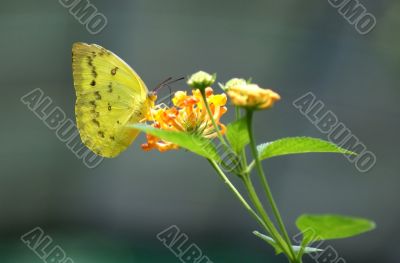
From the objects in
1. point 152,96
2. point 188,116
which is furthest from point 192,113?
point 152,96

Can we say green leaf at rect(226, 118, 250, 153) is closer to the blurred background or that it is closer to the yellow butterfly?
the yellow butterfly

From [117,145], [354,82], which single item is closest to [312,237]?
[117,145]

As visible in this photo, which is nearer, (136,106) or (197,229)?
(136,106)

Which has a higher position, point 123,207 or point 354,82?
point 354,82

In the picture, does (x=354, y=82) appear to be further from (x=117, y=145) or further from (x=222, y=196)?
(x=117, y=145)

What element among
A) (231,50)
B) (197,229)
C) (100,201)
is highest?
(231,50)

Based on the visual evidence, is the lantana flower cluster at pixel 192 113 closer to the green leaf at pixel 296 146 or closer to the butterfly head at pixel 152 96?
the green leaf at pixel 296 146

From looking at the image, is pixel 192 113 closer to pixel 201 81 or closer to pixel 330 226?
pixel 201 81
